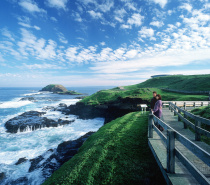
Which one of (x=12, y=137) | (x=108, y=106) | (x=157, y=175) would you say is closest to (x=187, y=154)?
(x=157, y=175)

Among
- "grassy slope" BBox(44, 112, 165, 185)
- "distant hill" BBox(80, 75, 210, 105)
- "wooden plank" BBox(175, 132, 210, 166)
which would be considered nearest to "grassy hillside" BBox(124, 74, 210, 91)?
"distant hill" BBox(80, 75, 210, 105)

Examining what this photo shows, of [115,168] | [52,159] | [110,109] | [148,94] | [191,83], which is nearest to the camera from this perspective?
[115,168]

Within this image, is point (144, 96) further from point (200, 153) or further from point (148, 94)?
point (200, 153)

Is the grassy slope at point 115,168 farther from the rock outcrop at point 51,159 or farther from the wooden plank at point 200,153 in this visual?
the rock outcrop at point 51,159

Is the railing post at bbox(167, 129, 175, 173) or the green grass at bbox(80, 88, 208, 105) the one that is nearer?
the railing post at bbox(167, 129, 175, 173)

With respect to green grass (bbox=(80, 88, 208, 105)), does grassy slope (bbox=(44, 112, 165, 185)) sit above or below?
below

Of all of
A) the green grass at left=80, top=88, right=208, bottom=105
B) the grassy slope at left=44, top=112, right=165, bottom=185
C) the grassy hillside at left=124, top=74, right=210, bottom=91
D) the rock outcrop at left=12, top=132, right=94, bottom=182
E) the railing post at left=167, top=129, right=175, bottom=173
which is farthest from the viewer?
the grassy hillside at left=124, top=74, right=210, bottom=91

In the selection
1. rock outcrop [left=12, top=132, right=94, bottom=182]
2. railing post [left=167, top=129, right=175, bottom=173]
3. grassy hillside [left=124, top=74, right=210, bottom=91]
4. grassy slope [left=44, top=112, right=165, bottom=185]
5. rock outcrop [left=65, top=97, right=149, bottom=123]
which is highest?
grassy hillside [left=124, top=74, right=210, bottom=91]

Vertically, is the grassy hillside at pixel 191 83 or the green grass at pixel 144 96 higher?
the grassy hillside at pixel 191 83

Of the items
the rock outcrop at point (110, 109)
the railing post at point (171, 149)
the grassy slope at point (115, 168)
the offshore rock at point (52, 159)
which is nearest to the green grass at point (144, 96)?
the rock outcrop at point (110, 109)

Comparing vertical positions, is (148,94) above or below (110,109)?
above

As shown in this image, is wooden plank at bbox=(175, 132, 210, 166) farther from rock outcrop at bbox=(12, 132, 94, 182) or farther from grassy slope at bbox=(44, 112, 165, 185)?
rock outcrop at bbox=(12, 132, 94, 182)

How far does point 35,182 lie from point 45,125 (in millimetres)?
19800

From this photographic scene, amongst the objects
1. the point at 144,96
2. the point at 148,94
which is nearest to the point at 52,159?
the point at 144,96
